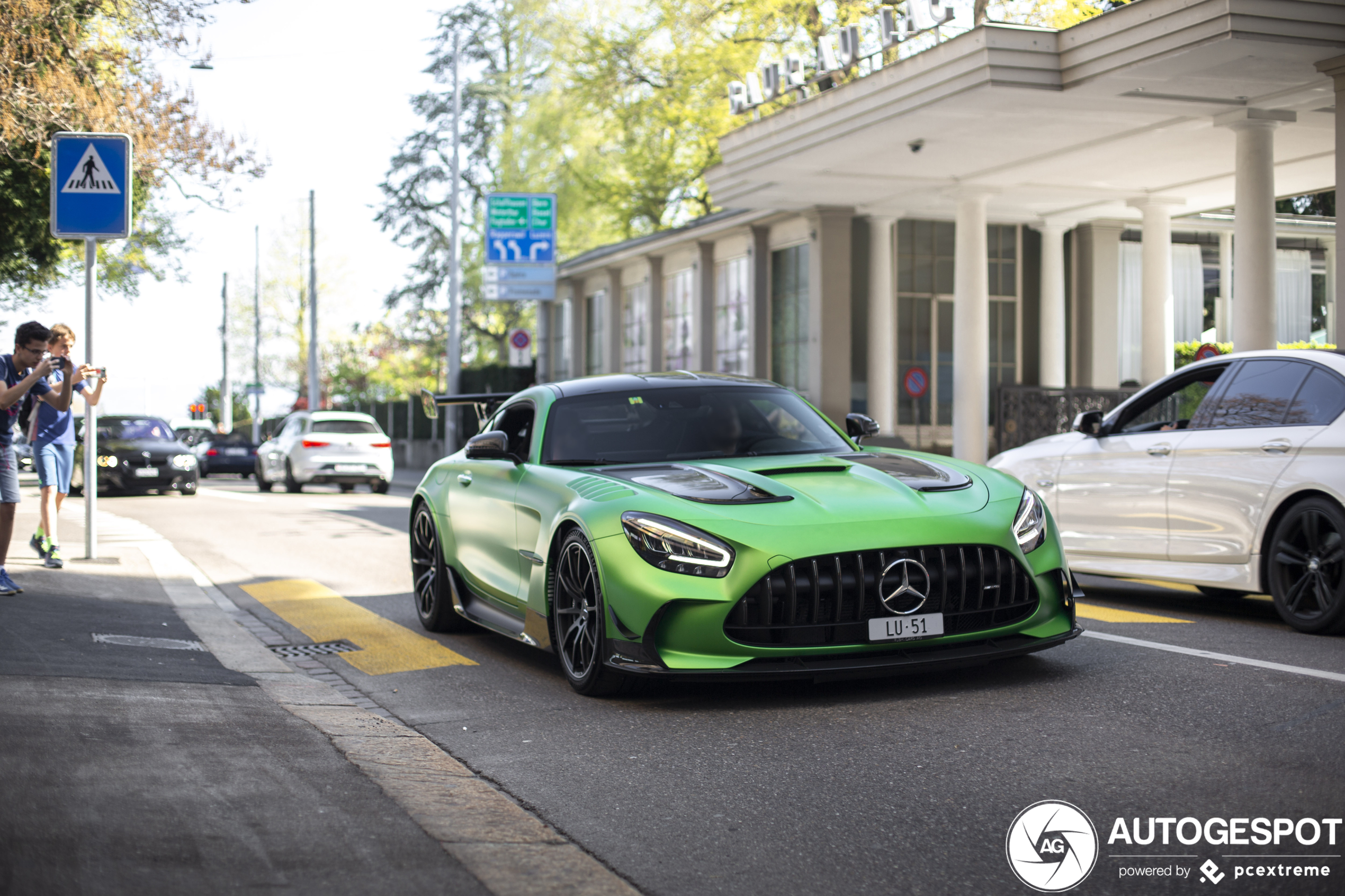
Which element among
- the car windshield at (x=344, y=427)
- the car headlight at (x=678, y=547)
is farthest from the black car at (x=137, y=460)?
the car headlight at (x=678, y=547)

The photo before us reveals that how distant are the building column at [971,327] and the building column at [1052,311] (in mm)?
4391

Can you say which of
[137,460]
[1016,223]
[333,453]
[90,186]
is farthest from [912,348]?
[90,186]

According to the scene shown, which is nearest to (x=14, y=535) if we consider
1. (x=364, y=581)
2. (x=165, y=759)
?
(x=364, y=581)

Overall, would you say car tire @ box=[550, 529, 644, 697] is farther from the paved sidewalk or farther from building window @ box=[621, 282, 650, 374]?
building window @ box=[621, 282, 650, 374]

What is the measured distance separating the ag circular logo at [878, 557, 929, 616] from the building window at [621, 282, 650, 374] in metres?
27.2

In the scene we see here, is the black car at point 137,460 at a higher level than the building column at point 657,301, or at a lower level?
lower

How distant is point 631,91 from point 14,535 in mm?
29250

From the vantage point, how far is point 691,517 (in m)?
5.47

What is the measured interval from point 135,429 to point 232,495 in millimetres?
2079

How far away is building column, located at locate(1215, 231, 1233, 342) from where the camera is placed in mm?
26734

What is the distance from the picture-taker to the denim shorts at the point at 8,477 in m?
8.45

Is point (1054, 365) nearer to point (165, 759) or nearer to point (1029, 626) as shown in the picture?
point (1029, 626)

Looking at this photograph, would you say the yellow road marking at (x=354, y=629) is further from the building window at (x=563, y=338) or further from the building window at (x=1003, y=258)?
the building window at (x=563, y=338)

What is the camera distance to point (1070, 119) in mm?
16484
